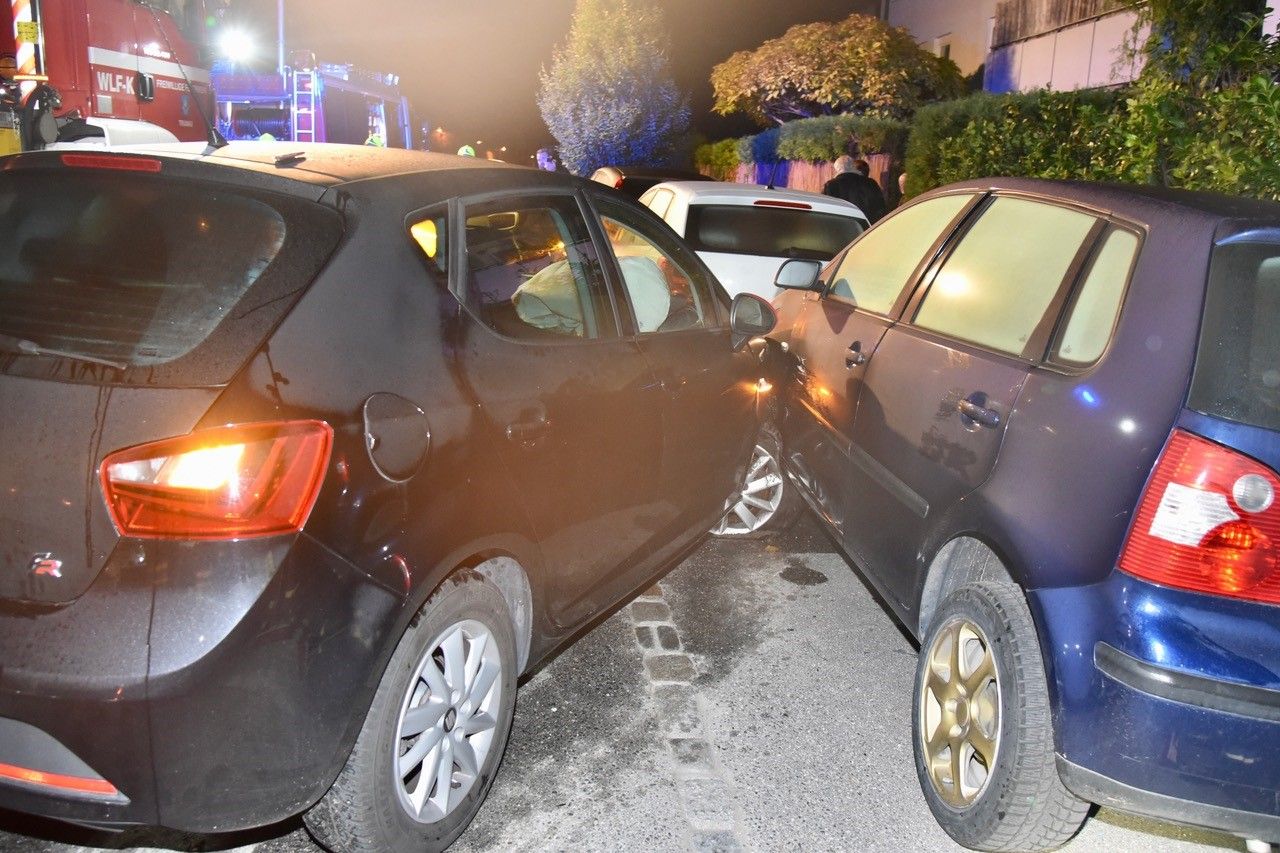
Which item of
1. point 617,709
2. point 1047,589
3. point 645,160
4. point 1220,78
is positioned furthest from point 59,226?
point 645,160

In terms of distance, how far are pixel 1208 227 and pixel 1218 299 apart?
246mm

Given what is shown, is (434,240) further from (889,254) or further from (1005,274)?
(889,254)

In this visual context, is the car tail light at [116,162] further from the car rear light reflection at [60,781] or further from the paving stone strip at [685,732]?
the paving stone strip at [685,732]

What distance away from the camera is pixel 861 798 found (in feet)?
10.4

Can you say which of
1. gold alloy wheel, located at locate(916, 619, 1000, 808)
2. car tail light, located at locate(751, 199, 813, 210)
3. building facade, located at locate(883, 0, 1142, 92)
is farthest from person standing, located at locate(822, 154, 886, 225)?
building facade, located at locate(883, 0, 1142, 92)

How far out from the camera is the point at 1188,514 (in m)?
2.35

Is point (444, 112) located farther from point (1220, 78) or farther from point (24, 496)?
point (24, 496)

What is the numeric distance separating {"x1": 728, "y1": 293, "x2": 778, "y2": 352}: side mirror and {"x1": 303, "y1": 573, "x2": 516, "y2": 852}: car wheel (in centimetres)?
191

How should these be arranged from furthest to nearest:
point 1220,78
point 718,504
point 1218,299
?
point 1220,78 < point 718,504 < point 1218,299

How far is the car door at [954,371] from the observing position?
3096 millimetres

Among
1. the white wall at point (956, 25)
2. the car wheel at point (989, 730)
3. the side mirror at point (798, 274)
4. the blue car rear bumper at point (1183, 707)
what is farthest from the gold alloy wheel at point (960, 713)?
the white wall at point (956, 25)

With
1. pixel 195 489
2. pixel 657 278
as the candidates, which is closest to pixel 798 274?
pixel 657 278

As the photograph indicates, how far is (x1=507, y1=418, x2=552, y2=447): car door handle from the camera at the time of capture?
9.20 ft

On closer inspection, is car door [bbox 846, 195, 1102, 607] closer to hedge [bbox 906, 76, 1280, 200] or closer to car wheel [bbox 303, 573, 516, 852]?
car wheel [bbox 303, 573, 516, 852]
